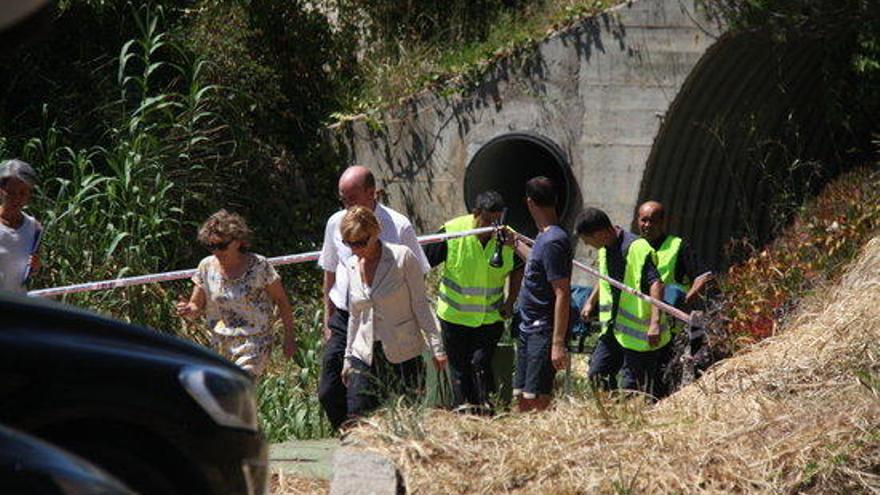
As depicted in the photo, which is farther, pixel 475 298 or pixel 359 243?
pixel 475 298

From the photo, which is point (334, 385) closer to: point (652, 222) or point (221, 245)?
point (221, 245)

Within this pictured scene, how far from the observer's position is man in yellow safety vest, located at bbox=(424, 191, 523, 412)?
10711 millimetres

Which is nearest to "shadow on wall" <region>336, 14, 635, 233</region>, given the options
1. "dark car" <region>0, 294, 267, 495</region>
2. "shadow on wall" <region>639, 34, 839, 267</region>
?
"shadow on wall" <region>639, 34, 839, 267</region>

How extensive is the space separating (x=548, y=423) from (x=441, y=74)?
974cm

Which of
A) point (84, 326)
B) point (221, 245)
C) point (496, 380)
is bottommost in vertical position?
point (496, 380)

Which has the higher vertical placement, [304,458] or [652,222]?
[652,222]

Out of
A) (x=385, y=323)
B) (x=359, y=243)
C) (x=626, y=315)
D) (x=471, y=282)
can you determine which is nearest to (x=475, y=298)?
(x=471, y=282)

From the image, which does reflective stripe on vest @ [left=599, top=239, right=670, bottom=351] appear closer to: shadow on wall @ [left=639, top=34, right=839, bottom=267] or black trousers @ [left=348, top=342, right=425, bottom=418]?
black trousers @ [left=348, top=342, right=425, bottom=418]

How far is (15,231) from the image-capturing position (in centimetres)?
969

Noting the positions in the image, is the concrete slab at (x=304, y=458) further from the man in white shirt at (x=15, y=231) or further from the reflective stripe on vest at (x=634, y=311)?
the reflective stripe on vest at (x=634, y=311)

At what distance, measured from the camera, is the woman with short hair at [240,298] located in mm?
9422

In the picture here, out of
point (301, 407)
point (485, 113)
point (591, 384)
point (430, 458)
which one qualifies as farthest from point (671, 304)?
point (485, 113)

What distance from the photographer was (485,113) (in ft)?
56.6

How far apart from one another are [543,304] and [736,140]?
25.8 ft
